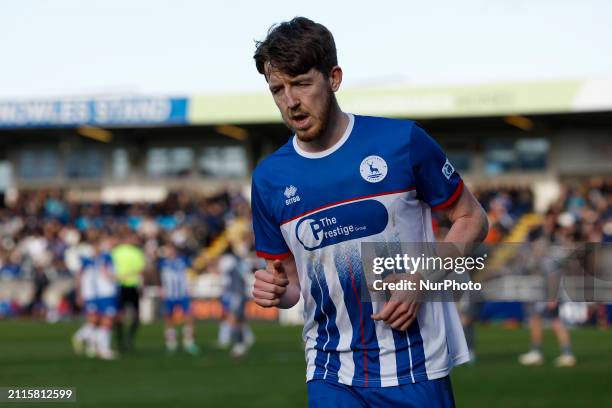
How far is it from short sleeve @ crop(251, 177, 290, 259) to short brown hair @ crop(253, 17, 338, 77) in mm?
613

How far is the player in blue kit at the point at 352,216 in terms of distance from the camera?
403 centimetres

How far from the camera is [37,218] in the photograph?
3962 cm

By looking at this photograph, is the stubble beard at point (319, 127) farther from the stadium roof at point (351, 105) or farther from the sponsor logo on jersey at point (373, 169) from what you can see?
the stadium roof at point (351, 105)

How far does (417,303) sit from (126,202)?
3974 cm

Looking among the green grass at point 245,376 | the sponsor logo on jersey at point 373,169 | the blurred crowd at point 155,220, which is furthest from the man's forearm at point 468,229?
the blurred crowd at point 155,220

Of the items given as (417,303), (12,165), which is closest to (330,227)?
(417,303)

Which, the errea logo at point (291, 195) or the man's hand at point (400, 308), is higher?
the errea logo at point (291, 195)

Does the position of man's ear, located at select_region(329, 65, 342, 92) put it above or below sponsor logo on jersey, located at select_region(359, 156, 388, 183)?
above

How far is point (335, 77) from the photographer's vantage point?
13.5 ft

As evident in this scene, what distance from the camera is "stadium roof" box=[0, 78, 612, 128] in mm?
37438

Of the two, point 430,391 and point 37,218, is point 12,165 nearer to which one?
point 37,218

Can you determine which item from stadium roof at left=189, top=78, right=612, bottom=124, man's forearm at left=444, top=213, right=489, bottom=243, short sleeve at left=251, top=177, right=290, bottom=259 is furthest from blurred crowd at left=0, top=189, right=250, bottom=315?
man's forearm at left=444, top=213, right=489, bottom=243

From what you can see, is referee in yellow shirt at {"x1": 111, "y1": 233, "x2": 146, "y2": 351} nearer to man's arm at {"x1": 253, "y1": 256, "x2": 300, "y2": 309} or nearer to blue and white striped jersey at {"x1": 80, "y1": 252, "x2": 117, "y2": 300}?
blue and white striped jersey at {"x1": 80, "y1": 252, "x2": 117, "y2": 300}

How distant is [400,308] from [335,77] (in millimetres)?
963
